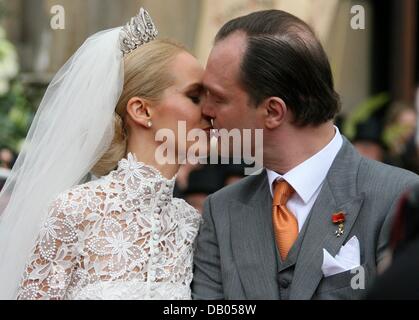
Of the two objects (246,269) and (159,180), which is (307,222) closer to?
(246,269)

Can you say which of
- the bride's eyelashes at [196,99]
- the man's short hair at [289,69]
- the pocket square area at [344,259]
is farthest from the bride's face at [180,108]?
Result: the pocket square area at [344,259]

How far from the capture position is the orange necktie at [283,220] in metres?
3.81

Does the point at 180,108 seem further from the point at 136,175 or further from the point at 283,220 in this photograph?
the point at 283,220

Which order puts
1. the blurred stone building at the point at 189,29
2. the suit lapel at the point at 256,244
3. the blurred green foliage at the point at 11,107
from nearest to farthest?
the suit lapel at the point at 256,244 < the blurred green foliage at the point at 11,107 < the blurred stone building at the point at 189,29

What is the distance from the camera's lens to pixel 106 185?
405 cm

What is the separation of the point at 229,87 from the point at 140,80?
39 cm

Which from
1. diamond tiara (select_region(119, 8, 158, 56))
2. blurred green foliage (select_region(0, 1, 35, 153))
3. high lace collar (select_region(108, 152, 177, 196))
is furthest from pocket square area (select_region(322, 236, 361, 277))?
blurred green foliage (select_region(0, 1, 35, 153))

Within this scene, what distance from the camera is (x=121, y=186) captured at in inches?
160

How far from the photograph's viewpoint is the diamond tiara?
4195 millimetres

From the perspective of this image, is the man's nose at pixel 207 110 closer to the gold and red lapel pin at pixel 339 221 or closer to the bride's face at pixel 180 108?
the bride's face at pixel 180 108

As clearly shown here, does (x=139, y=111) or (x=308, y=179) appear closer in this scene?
(x=308, y=179)

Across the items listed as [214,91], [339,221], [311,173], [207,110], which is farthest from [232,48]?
[339,221]

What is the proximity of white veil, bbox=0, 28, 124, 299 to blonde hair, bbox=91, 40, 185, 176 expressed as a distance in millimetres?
41

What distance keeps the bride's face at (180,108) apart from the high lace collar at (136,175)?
13cm
